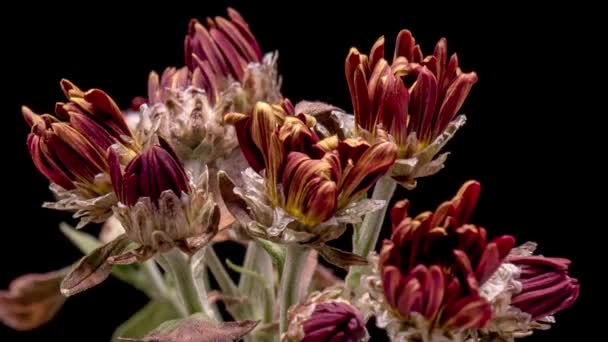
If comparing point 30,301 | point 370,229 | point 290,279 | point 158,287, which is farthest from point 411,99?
point 30,301

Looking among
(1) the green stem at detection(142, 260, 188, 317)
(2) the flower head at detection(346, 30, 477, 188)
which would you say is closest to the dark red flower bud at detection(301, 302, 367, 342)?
(2) the flower head at detection(346, 30, 477, 188)

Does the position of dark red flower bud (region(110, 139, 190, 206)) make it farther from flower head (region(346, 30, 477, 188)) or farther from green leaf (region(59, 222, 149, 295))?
green leaf (region(59, 222, 149, 295))

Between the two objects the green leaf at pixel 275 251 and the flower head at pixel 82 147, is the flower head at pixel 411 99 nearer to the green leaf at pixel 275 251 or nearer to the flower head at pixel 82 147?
the green leaf at pixel 275 251

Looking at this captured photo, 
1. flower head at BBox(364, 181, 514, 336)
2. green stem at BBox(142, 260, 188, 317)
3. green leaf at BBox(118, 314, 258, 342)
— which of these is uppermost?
flower head at BBox(364, 181, 514, 336)

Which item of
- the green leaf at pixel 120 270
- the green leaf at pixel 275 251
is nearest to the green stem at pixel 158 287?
the green leaf at pixel 120 270

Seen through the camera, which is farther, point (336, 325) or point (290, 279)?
point (290, 279)

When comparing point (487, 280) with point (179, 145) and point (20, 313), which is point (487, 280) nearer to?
point (179, 145)

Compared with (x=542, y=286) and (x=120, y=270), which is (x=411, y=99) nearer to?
(x=542, y=286)
